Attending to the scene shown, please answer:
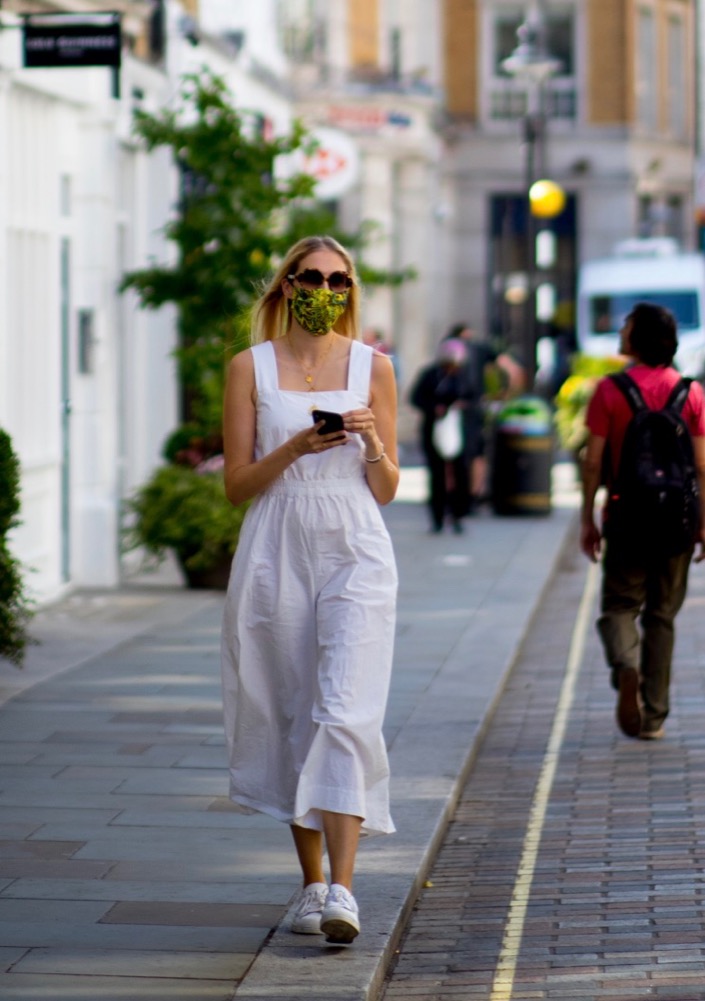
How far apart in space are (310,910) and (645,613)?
11.5 feet

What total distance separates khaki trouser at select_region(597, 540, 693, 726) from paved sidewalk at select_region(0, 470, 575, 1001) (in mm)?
723

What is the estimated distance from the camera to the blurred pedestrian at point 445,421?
1709cm

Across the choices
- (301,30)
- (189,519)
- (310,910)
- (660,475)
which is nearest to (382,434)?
(310,910)

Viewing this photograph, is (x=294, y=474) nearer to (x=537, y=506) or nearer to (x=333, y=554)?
(x=333, y=554)

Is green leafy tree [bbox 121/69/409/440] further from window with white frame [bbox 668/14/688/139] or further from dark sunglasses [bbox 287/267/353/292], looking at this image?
window with white frame [bbox 668/14/688/139]

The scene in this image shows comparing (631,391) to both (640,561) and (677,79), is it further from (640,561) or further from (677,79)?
(677,79)

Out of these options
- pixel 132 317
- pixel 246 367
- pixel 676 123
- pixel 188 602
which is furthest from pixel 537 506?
pixel 676 123

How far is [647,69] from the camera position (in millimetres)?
45531

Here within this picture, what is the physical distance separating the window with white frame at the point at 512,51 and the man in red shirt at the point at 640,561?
3712 centimetres

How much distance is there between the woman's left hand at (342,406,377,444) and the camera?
4.99 meters

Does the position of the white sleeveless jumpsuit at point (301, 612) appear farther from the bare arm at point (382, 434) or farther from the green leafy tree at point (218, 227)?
the green leafy tree at point (218, 227)

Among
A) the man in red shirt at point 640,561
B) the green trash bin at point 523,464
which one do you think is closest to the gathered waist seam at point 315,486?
the man in red shirt at point 640,561

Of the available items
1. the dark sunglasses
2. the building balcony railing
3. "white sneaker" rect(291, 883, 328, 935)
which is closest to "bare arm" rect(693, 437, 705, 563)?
the dark sunglasses

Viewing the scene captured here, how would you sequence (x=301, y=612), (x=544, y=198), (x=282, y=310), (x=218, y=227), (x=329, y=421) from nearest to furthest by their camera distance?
(x=329, y=421) → (x=301, y=612) → (x=282, y=310) → (x=218, y=227) → (x=544, y=198)
